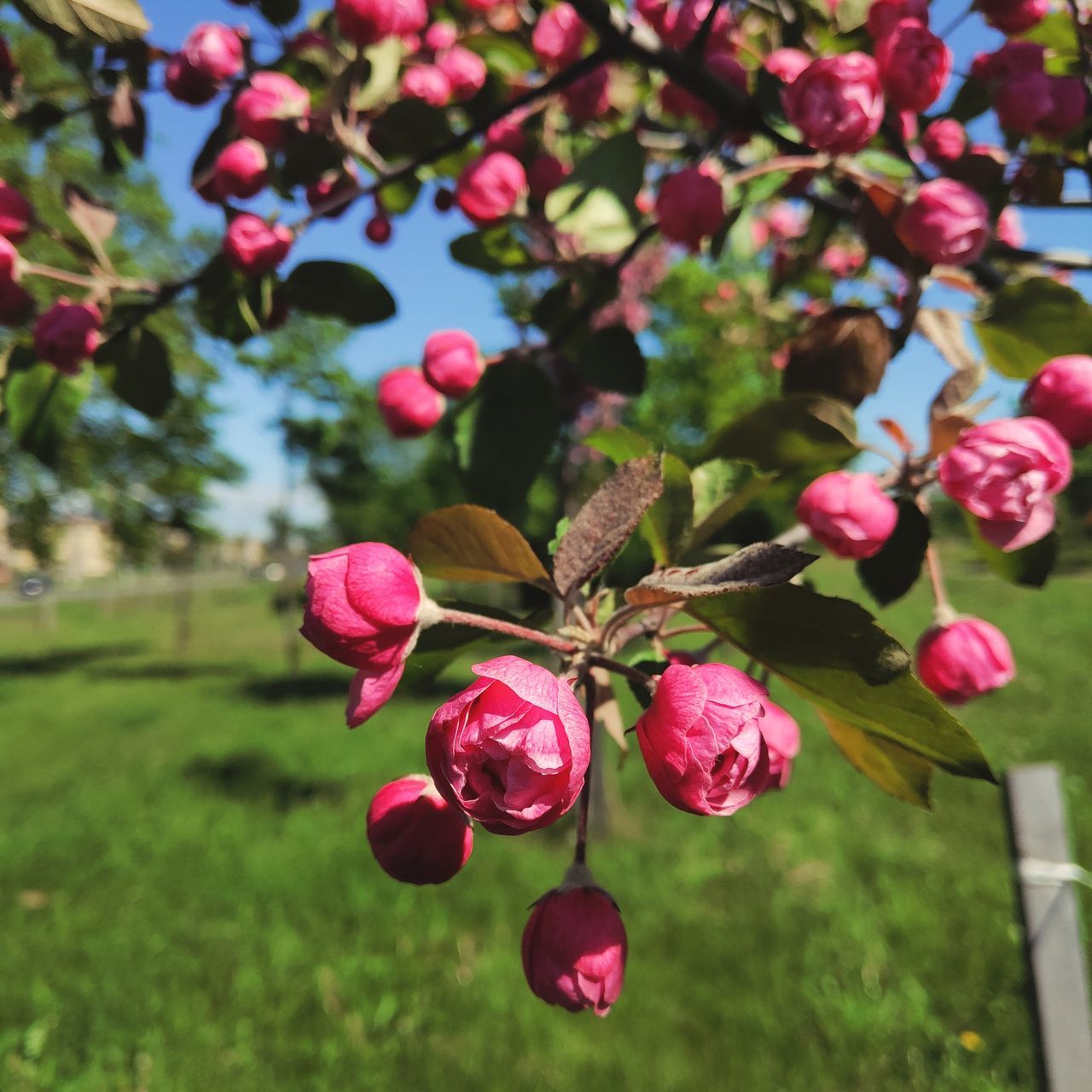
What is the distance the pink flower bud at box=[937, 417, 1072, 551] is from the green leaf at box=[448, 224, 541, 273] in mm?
502

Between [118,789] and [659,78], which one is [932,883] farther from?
[118,789]

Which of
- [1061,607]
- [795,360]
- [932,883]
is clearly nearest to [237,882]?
[932,883]

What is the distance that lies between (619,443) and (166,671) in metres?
10.6

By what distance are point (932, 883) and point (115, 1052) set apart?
2.98 metres

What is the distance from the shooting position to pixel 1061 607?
9.67 metres

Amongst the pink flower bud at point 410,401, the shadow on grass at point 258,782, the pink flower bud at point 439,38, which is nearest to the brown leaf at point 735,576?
the pink flower bud at point 410,401

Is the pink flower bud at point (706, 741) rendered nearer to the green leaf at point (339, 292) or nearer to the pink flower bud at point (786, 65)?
the green leaf at point (339, 292)

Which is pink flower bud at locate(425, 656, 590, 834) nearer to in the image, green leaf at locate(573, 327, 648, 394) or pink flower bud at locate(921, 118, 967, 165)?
green leaf at locate(573, 327, 648, 394)

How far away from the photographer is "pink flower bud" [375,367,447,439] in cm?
89

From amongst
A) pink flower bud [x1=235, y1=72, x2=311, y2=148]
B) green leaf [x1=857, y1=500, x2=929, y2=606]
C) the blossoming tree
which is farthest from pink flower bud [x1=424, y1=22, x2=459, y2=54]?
green leaf [x1=857, y1=500, x2=929, y2=606]

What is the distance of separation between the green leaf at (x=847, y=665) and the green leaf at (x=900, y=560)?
0.33m

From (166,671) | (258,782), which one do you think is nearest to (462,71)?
(258,782)

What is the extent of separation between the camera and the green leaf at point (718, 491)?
611 mm

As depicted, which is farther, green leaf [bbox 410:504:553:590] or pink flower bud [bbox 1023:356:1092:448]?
pink flower bud [bbox 1023:356:1092:448]
